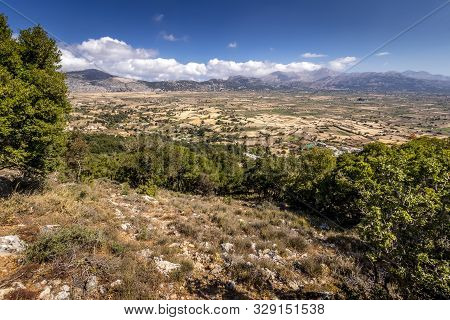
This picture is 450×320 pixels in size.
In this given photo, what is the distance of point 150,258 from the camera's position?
32.9ft

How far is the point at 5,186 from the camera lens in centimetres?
1717

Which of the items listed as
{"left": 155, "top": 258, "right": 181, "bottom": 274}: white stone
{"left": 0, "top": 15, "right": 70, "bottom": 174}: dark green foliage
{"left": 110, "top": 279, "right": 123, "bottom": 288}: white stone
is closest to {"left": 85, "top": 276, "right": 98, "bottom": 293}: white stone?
{"left": 110, "top": 279, "right": 123, "bottom": 288}: white stone

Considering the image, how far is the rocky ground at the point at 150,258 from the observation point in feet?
25.6

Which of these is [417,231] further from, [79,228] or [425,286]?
[79,228]

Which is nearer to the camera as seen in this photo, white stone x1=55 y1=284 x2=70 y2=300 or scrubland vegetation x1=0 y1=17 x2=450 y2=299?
white stone x1=55 y1=284 x2=70 y2=300

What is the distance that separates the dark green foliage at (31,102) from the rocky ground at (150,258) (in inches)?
87.9

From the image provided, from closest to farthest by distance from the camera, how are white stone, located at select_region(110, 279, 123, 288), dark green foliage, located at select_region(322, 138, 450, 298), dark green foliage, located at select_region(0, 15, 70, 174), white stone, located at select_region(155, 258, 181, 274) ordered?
dark green foliage, located at select_region(322, 138, 450, 298) → white stone, located at select_region(110, 279, 123, 288) → white stone, located at select_region(155, 258, 181, 274) → dark green foliage, located at select_region(0, 15, 70, 174)

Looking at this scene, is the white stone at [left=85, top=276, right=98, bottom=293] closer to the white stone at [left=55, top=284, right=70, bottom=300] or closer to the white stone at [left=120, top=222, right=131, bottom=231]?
the white stone at [left=55, top=284, right=70, bottom=300]

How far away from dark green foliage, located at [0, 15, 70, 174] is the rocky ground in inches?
87.9

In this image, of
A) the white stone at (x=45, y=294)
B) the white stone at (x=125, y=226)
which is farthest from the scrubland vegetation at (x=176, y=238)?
the white stone at (x=125, y=226)

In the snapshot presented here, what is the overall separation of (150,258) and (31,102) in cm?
1104

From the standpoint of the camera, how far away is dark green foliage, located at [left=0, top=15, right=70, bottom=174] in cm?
1300

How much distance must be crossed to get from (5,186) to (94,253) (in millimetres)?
12741

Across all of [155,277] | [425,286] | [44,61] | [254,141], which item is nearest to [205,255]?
[155,277]
